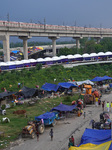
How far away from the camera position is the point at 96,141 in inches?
505

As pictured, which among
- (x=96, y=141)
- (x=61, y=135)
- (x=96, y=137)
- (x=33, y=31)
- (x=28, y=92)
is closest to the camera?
(x=96, y=141)

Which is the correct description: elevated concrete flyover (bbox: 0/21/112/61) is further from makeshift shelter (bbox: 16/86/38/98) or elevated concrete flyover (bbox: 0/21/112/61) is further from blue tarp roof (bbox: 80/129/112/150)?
blue tarp roof (bbox: 80/129/112/150)

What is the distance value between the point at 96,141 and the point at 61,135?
3.75m

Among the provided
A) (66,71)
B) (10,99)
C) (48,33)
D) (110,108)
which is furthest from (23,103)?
(48,33)

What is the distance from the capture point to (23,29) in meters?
45.2

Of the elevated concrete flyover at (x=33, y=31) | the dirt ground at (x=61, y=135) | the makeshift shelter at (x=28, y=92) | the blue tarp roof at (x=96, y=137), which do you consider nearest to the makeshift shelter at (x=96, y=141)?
the blue tarp roof at (x=96, y=137)

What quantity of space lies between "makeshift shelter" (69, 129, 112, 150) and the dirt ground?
1.42m

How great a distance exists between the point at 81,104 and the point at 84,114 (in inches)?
76.4

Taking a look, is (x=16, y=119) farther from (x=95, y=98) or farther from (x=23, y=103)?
(x=95, y=98)

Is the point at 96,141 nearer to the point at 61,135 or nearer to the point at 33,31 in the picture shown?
the point at 61,135

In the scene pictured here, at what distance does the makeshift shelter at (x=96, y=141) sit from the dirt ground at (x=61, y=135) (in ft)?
4.65

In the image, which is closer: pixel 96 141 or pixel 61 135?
pixel 96 141

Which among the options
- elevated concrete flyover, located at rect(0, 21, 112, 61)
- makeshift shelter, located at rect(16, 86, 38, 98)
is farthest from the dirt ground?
elevated concrete flyover, located at rect(0, 21, 112, 61)

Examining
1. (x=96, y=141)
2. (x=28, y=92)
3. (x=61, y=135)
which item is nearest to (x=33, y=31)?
(x=28, y=92)
